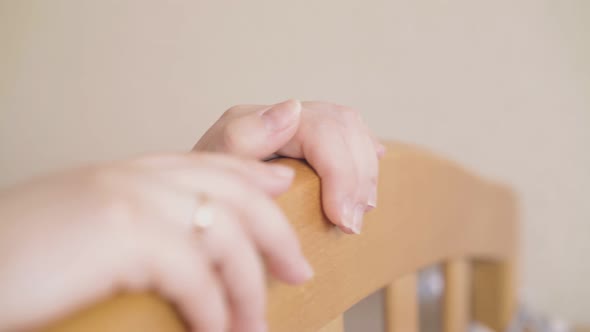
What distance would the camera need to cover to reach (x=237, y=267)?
23 centimetres

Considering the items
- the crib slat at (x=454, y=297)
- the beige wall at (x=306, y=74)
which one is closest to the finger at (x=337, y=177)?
the crib slat at (x=454, y=297)

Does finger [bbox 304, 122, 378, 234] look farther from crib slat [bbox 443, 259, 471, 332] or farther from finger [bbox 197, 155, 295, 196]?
crib slat [bbox 443, 259, 471, 332]

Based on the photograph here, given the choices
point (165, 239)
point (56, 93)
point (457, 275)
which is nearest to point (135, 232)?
point (165, 239)

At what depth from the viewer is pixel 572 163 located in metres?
1.17

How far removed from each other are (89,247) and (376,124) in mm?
906

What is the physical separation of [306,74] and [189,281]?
32.3 inches

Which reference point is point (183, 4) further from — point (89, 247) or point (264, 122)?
point (89, 247)

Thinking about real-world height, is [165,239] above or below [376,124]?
above

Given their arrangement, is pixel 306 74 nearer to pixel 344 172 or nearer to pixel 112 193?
pixel 344 172

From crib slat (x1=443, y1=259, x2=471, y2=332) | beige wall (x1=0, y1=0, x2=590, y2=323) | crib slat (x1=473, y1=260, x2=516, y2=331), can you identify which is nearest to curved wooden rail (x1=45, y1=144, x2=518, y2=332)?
crib slat (x1=443, y1=259, x2=471, y2=332)

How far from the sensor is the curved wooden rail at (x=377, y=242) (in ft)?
0.70

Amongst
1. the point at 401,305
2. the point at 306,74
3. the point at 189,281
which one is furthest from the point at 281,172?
the point at 306,74

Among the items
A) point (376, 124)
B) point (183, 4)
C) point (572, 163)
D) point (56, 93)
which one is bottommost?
point (572, 163)

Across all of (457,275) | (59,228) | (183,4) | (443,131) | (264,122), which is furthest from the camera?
(443,131)
